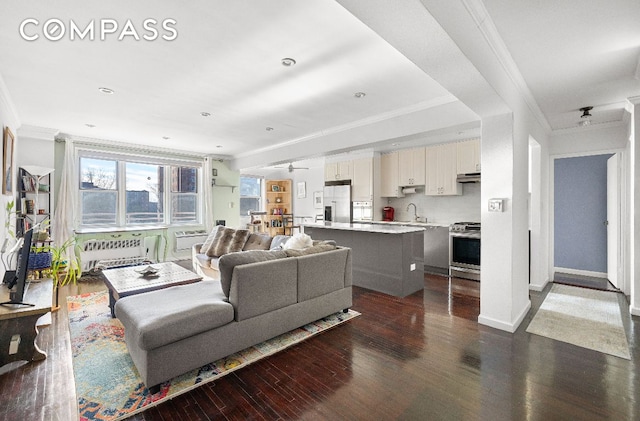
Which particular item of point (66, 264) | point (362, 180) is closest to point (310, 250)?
point (362, 180)

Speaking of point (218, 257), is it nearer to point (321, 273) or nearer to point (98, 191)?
point (321, 273)

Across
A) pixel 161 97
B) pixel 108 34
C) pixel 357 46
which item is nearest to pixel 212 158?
pixel 161 97

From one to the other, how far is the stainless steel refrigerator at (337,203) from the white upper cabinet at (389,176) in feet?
2.72

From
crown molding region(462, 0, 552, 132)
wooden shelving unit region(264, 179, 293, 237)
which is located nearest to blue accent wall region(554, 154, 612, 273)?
crown molding region(462, 0, 552, 132)

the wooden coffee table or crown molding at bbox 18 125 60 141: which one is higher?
crown molding at bbox 18 125 60 141

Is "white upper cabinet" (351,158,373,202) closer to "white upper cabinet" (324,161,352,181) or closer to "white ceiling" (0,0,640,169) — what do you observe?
"white upper cabinet" (324,161,352,181)

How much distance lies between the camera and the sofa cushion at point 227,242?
5.16 metres

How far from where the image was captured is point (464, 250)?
17.1 feet

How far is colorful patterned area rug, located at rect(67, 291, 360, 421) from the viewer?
76.0 inches

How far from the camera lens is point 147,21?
85.5 inches

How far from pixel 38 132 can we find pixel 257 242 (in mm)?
4140

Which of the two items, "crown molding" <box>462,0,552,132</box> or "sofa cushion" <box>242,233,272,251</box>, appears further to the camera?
"sofa cushion" <box>242,233,272,251</box>

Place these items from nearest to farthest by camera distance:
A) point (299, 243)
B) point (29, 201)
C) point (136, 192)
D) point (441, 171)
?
point (299, 243) < point (29, 201) < point (441, 171) < point (136, 192)

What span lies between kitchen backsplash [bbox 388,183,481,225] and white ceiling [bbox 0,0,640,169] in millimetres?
1841
